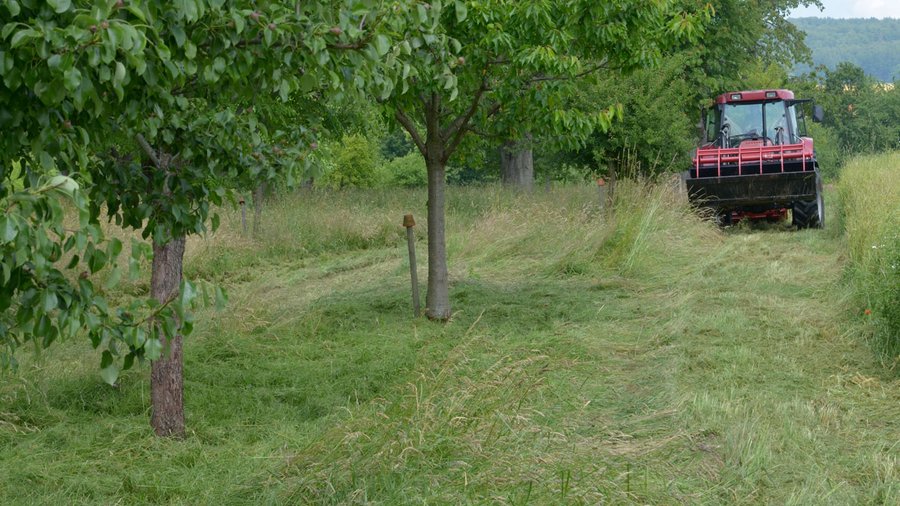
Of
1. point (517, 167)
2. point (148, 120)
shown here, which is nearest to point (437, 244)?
point (148, 120)

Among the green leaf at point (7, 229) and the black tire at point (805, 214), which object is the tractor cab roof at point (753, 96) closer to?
the black tire at point (805, 214)

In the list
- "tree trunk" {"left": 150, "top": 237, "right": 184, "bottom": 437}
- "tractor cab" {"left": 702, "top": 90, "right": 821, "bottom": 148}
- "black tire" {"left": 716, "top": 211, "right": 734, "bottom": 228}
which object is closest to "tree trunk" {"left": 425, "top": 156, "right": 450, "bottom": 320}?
"tree trunk" {"left": 150, "top": 237, "right": 184, "bottom": 437}

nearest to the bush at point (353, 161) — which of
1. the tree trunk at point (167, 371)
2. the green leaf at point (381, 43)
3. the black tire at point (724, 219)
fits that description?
the black tire at point (724, 219)

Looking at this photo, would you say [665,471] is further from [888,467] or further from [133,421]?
[133,421]

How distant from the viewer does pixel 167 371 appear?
253 inches

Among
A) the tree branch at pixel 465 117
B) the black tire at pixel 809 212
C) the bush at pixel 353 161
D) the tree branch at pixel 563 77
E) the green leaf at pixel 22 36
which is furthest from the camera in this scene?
the bush at pixel 353 161

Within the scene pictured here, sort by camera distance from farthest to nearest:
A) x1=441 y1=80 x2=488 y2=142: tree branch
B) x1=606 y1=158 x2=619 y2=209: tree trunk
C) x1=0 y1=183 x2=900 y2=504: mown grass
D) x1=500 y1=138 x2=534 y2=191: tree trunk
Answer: x1=500 y1=138 x2=534 y2=191: tree trunk → x1=606 y1=158 x2=619 y2=209: tree trunk → x1=441 y1=80 x2=488 y2=142: tree branch → x1=0 y1=183 x2=900 y2=504: mown grass

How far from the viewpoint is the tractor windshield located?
19.4 meters

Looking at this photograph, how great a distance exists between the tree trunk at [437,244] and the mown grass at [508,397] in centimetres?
24

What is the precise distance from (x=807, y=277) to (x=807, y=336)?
134 inches

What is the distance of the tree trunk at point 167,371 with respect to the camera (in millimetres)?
6371

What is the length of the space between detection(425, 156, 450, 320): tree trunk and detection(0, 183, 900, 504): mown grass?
0.24 metres

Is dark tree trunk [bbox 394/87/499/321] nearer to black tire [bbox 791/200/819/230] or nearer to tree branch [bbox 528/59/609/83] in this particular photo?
tree branch [bbox 528/59/609/83]

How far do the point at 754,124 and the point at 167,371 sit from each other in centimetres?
1559
